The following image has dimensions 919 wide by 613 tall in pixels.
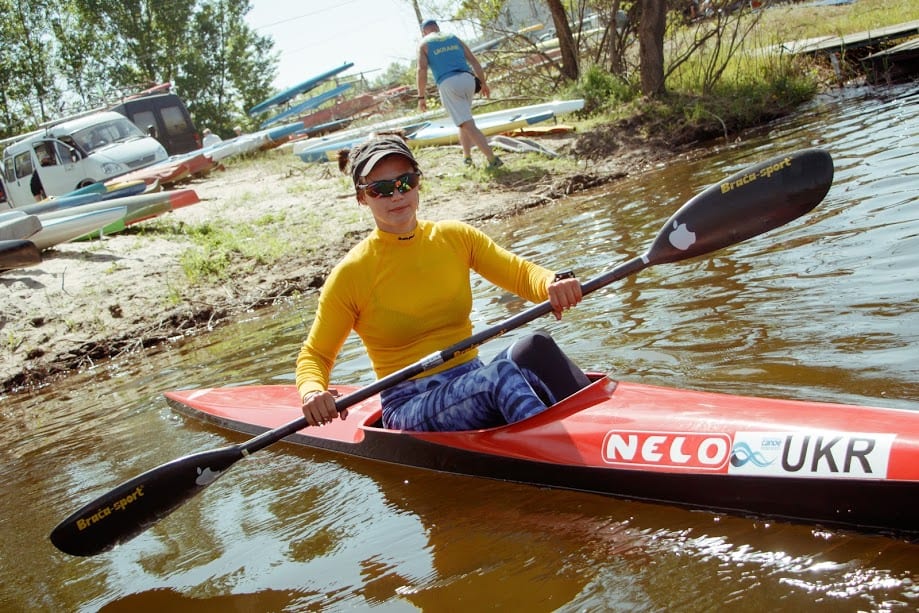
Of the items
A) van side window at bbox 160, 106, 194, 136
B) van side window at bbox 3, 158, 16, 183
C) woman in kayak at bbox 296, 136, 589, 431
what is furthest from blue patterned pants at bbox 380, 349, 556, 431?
van side window at bbox 160, 106, 194, 136

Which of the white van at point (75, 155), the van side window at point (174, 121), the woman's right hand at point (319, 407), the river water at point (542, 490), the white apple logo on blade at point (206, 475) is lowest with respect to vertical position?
the river water at point (542, 490)

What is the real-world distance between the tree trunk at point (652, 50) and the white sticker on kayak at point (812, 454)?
1016cm

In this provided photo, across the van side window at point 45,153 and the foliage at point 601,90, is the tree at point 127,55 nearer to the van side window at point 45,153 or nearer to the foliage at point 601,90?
the van side window at point 45,153

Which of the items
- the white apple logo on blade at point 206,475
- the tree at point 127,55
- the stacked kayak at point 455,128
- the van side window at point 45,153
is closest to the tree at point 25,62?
the tree at point 127,55

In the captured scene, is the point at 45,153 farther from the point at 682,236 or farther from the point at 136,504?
the point at 682,236

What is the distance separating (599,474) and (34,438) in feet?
13.9

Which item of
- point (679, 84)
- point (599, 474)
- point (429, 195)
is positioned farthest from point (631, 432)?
point (679, 84)

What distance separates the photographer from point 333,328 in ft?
11.3

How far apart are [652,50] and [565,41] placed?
7.34 feet

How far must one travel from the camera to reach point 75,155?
15922 mm

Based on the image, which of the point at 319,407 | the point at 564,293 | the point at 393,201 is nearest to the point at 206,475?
the point at 319,407

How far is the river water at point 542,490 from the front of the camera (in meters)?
2.47

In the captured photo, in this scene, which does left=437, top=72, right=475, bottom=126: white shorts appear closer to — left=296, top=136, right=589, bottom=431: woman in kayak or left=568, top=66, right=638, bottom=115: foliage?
left=568, top=66, right=638, bottom=115: foliage

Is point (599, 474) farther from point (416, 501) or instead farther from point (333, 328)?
point (333, 328)
